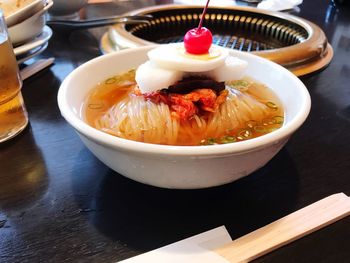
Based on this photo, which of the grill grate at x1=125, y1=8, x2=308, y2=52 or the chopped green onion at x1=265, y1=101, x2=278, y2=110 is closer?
the chopped green onion at x1=265, y1=101, x2=278, y2=110

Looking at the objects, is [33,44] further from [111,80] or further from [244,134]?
[244,134]

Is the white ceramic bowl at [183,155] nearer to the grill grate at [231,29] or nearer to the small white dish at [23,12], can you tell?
the small white dish at [23,12]

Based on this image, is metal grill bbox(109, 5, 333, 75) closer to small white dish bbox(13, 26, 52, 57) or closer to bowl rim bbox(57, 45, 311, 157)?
small white dish bbox(13, 26, 52, 57)

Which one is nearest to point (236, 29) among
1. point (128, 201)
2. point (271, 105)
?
point (271, 105)

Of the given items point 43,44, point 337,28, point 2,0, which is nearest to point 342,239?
point 43,44

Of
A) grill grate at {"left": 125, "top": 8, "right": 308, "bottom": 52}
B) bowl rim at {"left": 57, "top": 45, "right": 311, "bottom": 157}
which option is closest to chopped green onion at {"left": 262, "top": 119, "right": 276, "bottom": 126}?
bowl rim at {"left": 57, "top": 45, "right": 311, "bottom": 157}
